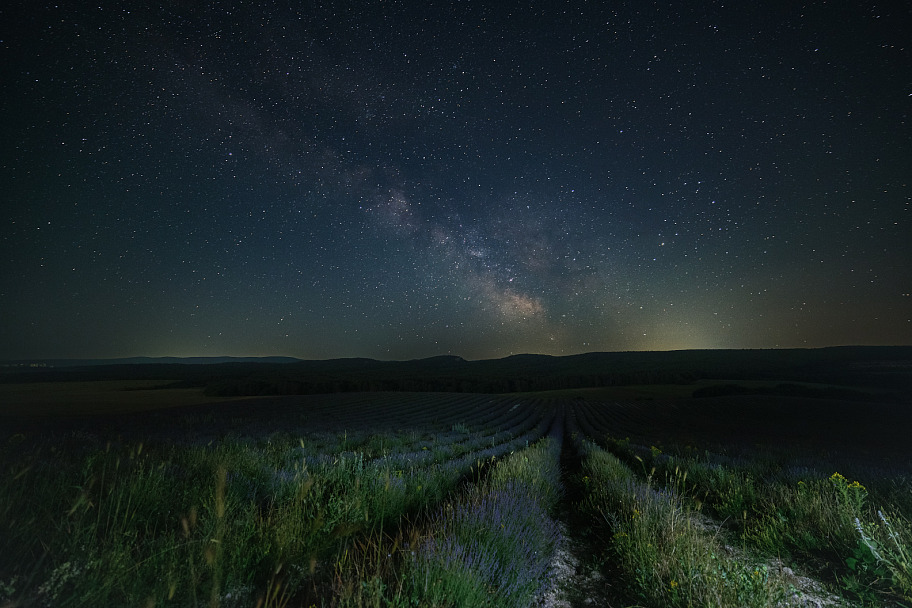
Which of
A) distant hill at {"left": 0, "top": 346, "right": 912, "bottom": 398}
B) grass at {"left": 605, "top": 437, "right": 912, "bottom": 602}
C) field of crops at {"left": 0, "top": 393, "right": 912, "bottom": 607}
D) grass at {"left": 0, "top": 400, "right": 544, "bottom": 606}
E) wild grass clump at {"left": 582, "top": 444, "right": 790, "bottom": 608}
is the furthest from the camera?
distant hill at {"left": 0, "top": 346, "right": 912, "bottom": 398}

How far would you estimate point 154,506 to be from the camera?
2.96 metres

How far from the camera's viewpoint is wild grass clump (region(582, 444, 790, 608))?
2.58 m

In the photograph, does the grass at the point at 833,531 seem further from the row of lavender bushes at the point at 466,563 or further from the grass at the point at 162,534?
the grass at the point at 162,534

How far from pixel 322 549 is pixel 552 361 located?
143442 mm

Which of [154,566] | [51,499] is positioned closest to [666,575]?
[154,566]

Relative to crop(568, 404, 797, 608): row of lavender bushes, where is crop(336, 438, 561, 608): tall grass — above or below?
above

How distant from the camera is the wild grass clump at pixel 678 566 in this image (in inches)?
102

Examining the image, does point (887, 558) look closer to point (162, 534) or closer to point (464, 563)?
point (464, 563)

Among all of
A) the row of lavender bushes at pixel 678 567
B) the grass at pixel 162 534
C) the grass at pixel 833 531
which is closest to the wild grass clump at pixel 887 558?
the grass at pixel 833 531

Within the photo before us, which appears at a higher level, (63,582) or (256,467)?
(63,582)

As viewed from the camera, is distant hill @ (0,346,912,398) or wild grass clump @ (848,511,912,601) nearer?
wild grass clump @ (848,511,912,601)

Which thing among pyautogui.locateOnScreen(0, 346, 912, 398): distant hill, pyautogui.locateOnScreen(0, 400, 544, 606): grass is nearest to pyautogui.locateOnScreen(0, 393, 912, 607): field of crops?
pyautogui.locateOnScreen(0, 400, 544, 606): grass

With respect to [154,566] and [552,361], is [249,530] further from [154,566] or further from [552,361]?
[552,361]

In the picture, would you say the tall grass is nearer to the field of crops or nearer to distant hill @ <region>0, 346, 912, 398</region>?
the field of crops
